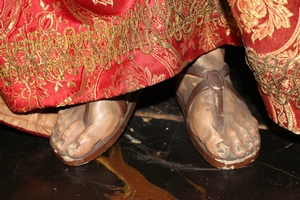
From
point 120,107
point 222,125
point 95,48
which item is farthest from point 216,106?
point 95,48

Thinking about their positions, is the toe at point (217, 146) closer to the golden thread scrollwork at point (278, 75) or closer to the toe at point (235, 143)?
the toe at point (235, 143)

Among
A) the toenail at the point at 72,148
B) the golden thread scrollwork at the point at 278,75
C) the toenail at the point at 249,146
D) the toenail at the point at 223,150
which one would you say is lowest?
the toenail at the point at 249,146

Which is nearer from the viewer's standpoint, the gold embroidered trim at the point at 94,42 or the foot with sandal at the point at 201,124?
the gold embroidered trim at the point at 94,42

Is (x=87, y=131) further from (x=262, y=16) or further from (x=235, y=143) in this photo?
(x=262, y=16)

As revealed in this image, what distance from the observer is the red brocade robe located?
94 cm

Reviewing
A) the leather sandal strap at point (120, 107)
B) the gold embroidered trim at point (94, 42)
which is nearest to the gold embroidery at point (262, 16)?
the gold embroidered trim at point (94, 42)

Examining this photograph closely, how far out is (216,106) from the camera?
1132 millimetres

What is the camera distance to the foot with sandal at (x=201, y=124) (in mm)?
1080

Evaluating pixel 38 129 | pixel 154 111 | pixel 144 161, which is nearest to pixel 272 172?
pixel 144 161

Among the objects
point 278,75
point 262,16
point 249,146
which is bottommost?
point 249,146

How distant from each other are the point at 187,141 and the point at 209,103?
0.40 ft

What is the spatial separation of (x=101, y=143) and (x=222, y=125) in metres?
0.27

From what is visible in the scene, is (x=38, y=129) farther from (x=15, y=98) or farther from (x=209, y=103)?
(x=209, y=103)

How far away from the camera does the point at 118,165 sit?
1.13 m
